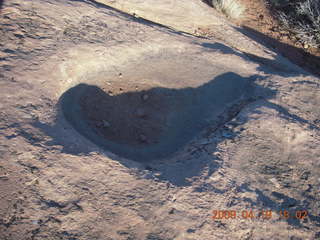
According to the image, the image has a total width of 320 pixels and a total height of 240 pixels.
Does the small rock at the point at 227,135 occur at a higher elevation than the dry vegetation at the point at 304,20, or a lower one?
lower

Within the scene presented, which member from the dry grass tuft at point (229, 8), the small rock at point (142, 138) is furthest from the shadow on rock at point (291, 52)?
the small rock at point (142, 138)

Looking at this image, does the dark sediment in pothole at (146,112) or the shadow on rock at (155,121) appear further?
the dark sediment in pothole at (146,112)

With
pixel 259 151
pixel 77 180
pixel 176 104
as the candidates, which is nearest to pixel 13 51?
pixel 77 180

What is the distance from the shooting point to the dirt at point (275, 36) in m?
8.26

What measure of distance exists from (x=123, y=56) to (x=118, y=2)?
216cm

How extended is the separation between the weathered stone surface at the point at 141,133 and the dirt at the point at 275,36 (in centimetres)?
222

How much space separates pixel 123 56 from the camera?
17.0 feet
